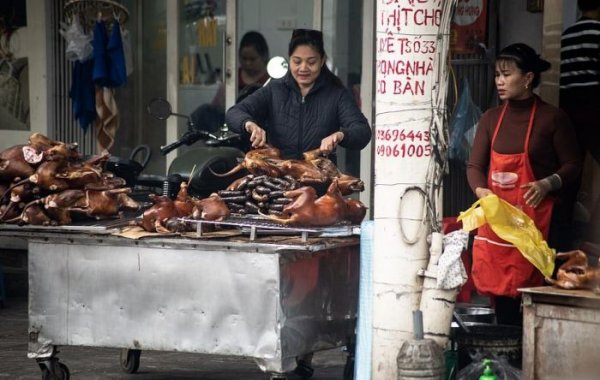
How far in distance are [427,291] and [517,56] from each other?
5.29 feet

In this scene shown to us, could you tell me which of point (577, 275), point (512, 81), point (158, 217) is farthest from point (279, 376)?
point (512, 81)

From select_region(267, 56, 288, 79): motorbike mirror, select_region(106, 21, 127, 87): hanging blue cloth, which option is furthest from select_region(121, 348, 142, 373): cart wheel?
select_region(106, 21, 127, 87): hanging blue cloth

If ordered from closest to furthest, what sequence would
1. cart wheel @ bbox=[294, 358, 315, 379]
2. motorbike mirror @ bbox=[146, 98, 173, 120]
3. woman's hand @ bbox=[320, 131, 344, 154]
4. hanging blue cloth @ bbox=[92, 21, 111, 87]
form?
1. woman's hand @ bbox=[320, 131, 344, 154]
2. cart wheel @ bbox=[294, 358, 315, 379]
3. motorbike mirror @ bbox=[146, 98, 173, 120]
4. hanging blue cloth @ bbox=[92, 21, 111, 87]

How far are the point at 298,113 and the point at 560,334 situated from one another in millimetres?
2448

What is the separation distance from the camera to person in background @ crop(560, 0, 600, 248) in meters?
9.28

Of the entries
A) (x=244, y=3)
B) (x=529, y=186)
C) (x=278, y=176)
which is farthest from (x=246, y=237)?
(x=244, y=3)

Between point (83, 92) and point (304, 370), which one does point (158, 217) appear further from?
point (83, 92)

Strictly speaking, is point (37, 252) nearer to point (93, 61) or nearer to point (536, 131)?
point (536, 131)

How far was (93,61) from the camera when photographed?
39.6 feet

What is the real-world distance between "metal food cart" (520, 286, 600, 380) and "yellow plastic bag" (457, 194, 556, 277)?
330 millimetres

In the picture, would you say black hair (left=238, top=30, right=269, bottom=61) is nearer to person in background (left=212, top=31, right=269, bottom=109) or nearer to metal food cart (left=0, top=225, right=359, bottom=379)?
person in background (left=212, top=31, right=269, bottom=109)

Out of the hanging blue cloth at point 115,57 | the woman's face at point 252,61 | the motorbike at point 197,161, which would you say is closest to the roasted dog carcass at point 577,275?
the motorbike at point 197,161

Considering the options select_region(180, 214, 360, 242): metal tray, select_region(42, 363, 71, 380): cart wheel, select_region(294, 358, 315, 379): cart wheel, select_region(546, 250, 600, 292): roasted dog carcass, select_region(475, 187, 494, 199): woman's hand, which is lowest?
select_region(294, 358, 315, 379): cart wheel

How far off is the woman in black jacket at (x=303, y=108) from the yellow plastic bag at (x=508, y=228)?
4.02 ft
